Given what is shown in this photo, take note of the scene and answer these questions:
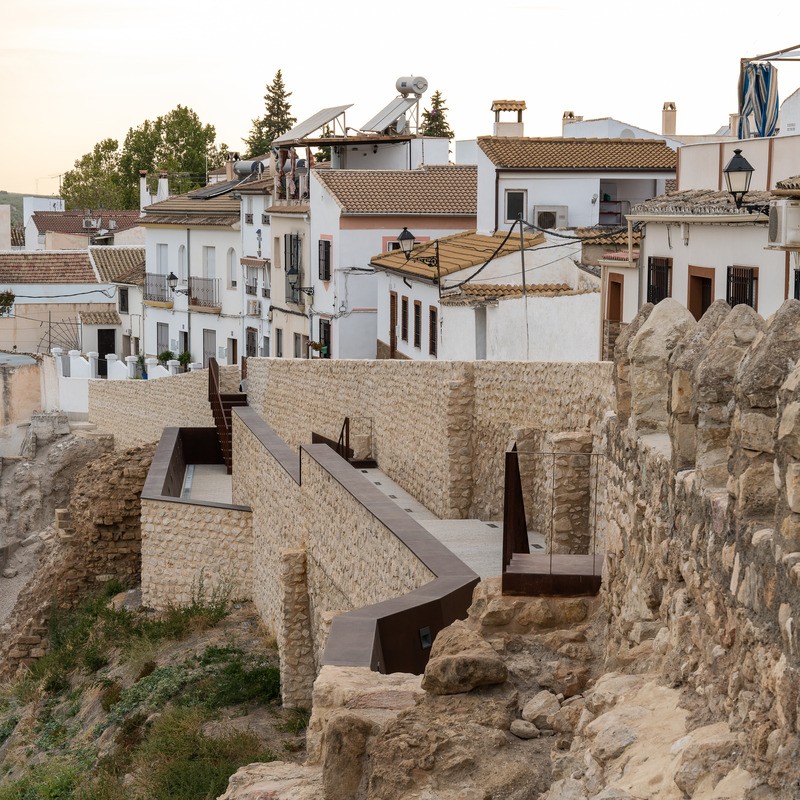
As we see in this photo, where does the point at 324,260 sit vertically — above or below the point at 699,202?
above

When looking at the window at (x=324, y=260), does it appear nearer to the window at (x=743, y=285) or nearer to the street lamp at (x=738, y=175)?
the window at (x=743, y=285)

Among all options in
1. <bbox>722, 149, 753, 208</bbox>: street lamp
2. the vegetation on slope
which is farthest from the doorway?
<bbox>722, 149, 753, 208</bbox>: street lamp

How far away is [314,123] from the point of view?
40.2m

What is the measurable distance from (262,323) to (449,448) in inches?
1008

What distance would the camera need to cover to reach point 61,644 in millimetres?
20516

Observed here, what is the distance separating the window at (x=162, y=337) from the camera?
156 feet

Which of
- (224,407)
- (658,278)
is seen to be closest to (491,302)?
(224,407)

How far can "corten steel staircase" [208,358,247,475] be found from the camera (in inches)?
1011

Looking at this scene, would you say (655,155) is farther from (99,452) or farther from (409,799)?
(409,799)

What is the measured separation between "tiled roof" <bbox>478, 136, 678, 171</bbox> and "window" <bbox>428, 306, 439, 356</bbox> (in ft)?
14.2

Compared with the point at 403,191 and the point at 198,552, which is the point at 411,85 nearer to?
the point at 403,191

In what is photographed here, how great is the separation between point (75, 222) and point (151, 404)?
40679 millimetres

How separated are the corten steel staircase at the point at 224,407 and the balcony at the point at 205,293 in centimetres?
1712

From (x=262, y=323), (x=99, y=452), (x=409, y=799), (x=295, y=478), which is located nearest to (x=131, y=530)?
(x=295, y=478)
